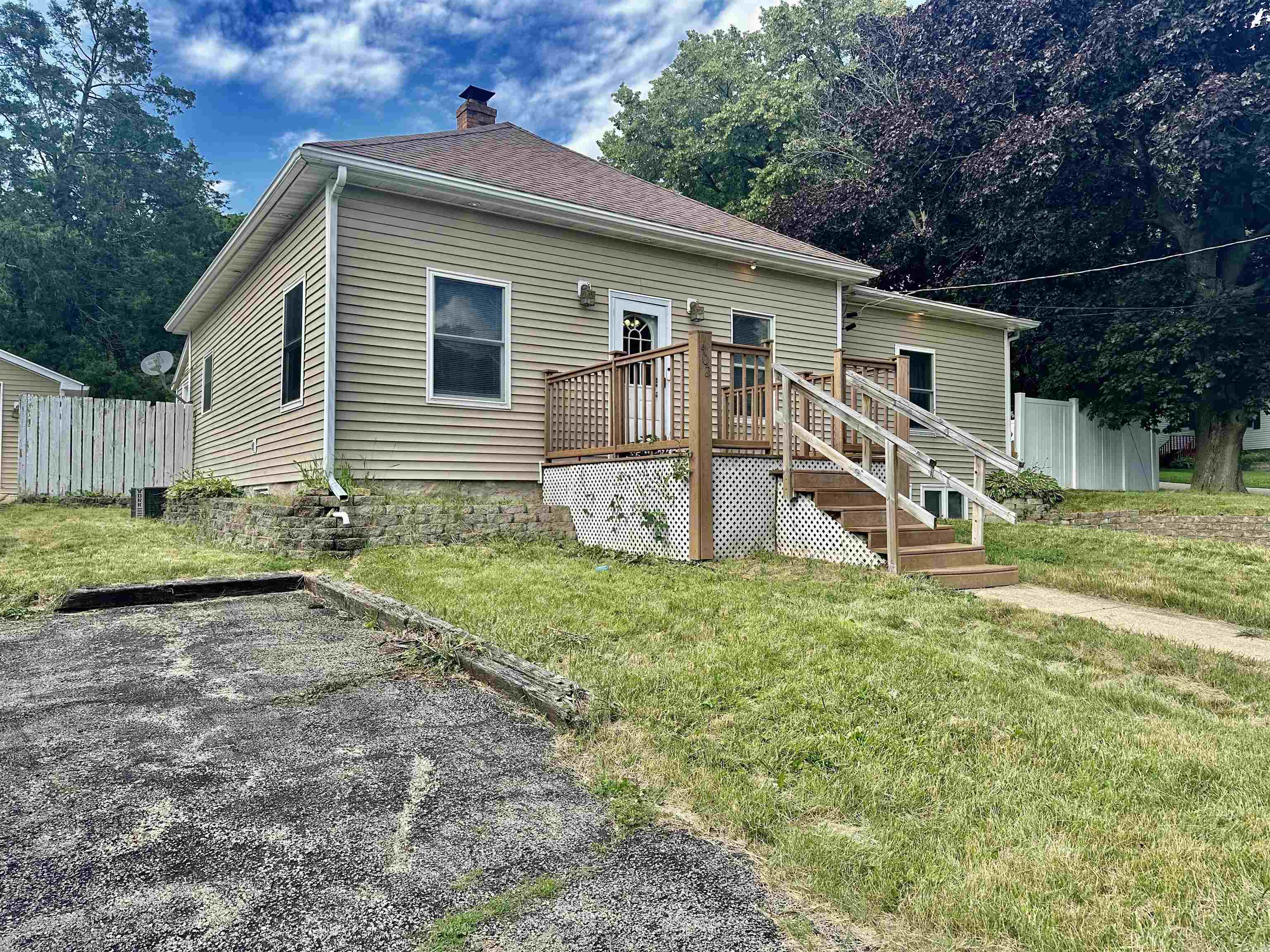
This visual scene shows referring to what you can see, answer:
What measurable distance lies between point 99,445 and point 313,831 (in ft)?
45.5

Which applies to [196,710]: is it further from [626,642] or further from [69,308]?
[69,308]

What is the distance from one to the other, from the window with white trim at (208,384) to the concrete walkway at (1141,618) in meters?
12.5

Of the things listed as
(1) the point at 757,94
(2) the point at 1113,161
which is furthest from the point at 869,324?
(1) the point at 757,94

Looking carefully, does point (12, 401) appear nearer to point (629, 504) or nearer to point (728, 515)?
point (629, 504)

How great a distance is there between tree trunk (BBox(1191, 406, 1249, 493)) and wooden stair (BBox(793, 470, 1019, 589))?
412 inches

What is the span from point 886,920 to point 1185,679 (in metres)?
2.74

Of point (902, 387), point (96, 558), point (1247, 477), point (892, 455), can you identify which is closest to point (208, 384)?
point (96, 558)

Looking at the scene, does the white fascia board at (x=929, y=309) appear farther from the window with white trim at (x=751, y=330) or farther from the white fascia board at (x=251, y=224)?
the white fascia board at (x=251, y=224)

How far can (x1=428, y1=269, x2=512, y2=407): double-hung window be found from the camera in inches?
321

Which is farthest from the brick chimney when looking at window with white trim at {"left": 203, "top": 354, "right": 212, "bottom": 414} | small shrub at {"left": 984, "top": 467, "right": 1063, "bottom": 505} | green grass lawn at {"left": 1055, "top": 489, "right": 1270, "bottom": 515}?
green grass lawn at {"left": 1055, "top": 489, "right": 1270, "bottom": 515}

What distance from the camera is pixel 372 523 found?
22.5 feet

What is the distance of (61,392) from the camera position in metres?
17.0

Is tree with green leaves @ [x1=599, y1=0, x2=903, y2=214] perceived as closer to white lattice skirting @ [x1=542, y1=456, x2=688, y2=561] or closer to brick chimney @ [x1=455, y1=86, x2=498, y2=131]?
brick chimney @ [x1=455, y1=86, x2=498, y2=131]

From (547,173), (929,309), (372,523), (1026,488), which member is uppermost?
(547,173)
